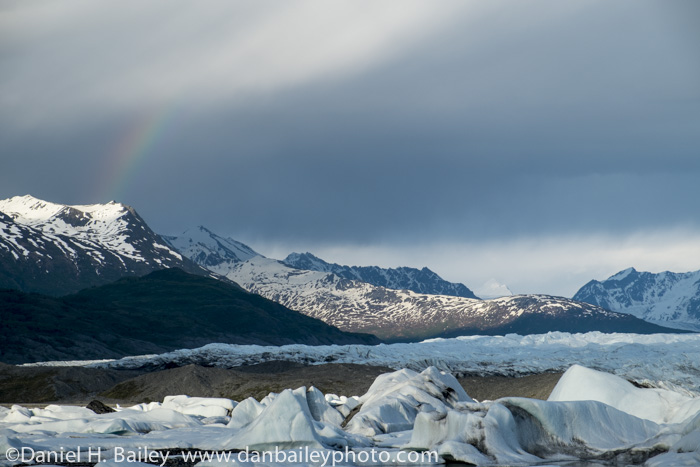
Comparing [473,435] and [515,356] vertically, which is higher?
[515,356]

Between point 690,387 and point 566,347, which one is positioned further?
point 566,347

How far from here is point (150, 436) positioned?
171 ft

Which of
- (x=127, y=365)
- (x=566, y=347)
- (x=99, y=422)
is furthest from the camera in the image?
(x=127, y=365)

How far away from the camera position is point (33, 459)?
43156 millimetres

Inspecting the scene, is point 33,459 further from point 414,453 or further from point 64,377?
point 64,377

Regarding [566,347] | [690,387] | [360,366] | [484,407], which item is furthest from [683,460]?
[566,347]

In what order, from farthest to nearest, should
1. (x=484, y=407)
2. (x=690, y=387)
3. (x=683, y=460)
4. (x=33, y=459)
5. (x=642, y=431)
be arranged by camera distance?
(x=690, y=387) → (x=484, y=407) → (x=642, y=431) → (x=33, y=459) → (x=683, y=460)

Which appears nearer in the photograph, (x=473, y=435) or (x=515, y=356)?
(x=473, y=435)

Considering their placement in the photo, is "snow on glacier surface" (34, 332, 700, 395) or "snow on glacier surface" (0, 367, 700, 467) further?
"snow on glacier surface" (34, 332, 700, 395)

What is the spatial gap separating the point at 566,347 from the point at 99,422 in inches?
4791

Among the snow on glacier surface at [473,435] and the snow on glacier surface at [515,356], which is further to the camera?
the snow on glacier surface at [515,356]

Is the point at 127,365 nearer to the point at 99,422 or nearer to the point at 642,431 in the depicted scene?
the point at 99,422

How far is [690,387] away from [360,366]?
5612 cm

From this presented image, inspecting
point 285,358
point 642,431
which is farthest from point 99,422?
point 285,358
